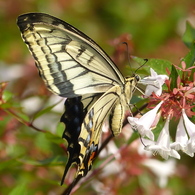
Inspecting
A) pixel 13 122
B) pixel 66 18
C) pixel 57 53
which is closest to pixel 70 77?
pixel 57 53

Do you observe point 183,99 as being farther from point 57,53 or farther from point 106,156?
point 106,156

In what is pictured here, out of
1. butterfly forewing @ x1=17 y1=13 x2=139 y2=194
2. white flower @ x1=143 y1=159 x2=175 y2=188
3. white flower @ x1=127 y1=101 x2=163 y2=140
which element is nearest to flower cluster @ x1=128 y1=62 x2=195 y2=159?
white flower @ x1=127 y1=101 x2=163 y2=140

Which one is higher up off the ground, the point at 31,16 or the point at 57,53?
the point at 31,16

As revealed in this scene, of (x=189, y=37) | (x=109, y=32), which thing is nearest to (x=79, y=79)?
(x=189, y=37)

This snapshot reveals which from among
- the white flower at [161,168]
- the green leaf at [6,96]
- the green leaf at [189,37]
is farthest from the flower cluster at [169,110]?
the white flower at [161,168]

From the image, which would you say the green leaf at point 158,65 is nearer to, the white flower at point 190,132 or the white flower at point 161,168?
the white flower at point 190,132

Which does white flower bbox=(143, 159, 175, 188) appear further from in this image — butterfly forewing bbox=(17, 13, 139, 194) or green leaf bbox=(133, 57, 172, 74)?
green leaf bbox=(133, 57, 172, 74)

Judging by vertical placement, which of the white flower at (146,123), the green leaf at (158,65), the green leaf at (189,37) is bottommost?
the white flower at (146,123)
